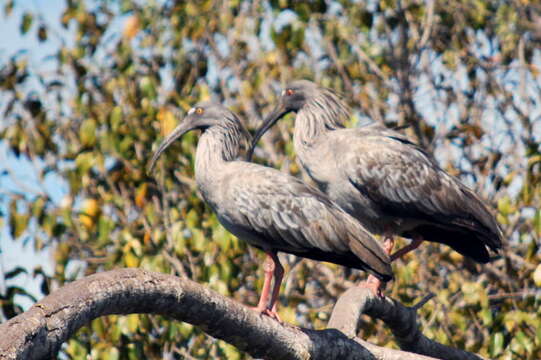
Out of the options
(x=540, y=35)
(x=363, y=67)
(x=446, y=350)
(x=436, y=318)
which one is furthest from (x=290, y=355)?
(x=540, y=35)

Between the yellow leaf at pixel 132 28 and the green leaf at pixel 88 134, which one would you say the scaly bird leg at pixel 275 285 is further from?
the yellow leaf at pixel 132 28

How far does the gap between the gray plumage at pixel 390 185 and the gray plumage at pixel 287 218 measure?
1.26 metres

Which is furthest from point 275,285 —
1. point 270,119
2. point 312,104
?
point 312,104

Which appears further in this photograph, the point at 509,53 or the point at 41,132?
the point at 509,53

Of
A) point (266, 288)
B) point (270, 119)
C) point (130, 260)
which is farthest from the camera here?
point (270, 119)

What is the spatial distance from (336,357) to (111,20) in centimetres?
688

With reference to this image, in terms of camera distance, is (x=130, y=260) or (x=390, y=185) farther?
(x=130, y=260)

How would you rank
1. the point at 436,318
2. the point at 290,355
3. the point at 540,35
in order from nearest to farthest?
the point at 290,355, the point at 436,318, the point at 540,35

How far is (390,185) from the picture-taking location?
7.45 metres

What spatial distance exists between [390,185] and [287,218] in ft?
5.73

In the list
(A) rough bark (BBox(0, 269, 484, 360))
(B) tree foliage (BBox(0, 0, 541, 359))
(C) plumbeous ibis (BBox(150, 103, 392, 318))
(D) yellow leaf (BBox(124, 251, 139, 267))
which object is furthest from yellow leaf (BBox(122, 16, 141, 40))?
(A) rough bark (BBox(0, 269, 484, 360))

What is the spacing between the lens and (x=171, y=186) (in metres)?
8.77

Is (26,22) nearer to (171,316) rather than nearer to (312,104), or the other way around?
(312,104)

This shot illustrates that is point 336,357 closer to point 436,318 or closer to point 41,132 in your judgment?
point 436,318
